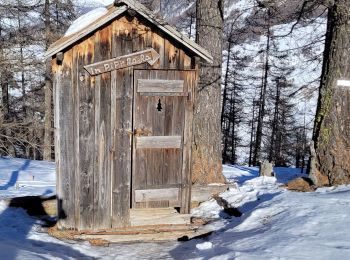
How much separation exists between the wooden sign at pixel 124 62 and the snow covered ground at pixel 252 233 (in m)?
2.68

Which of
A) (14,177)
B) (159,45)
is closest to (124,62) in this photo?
(159,45)

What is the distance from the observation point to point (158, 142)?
7.17 meters

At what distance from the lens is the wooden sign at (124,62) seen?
6750 mm

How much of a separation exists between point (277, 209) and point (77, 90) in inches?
138

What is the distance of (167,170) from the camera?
24.0 feet

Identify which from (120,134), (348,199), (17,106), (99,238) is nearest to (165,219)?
(99,238)

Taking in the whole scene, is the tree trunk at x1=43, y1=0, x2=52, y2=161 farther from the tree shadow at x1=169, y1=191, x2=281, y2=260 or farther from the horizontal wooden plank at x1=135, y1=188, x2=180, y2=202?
the tree shadow at x1=169, y1=191, x2=281, y2=260

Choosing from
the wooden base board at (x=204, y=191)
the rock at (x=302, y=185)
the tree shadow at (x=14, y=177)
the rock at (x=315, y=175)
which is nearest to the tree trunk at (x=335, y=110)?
the rock at (x=315, y=175)

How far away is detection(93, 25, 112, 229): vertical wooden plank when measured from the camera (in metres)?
6.80

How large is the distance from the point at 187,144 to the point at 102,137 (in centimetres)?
140

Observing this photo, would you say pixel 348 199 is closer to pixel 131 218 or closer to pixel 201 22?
pixel 131 218

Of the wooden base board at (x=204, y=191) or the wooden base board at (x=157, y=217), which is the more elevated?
the wooden base board at (x=204, y=191)

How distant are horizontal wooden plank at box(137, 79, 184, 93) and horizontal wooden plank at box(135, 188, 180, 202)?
1.65m

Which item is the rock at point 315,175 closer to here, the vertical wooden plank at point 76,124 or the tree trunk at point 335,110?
the tree trunk at point 335,110
